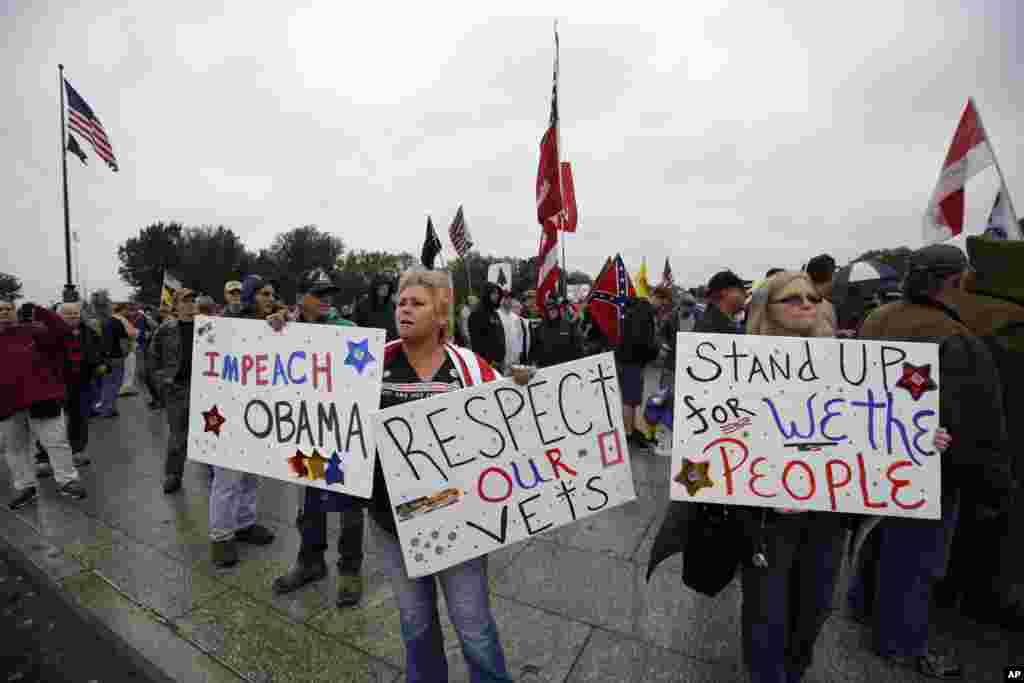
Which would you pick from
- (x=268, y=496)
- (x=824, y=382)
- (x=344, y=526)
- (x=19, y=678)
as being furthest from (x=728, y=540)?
(x=268, y=496)

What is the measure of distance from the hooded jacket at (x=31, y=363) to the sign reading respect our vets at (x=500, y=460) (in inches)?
193

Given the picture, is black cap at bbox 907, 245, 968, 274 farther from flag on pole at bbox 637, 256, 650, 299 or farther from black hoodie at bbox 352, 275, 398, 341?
flag on pole at bbox 637, 256, 650, 299

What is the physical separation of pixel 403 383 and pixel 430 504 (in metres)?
0.50

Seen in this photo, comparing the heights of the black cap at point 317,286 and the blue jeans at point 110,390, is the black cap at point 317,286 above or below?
above

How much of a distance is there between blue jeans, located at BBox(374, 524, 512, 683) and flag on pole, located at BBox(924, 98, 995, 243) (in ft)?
17.1

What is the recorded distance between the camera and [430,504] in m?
1.88

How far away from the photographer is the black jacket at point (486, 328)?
647 cm

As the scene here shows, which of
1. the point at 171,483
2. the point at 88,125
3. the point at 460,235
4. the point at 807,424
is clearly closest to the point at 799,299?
the point at 807,424

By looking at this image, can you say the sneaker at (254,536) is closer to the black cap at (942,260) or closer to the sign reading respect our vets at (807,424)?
the sign reading respect our vets at (807,424)

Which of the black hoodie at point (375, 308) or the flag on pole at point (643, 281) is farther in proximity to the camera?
the flag on pole at point (643, 281)

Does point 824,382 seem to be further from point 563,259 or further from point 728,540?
point 563,259

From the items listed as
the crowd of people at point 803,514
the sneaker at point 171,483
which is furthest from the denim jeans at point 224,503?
the sneaker at point 171,483

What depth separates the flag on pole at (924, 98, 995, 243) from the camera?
4.11 metres

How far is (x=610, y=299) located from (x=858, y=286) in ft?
9.55
